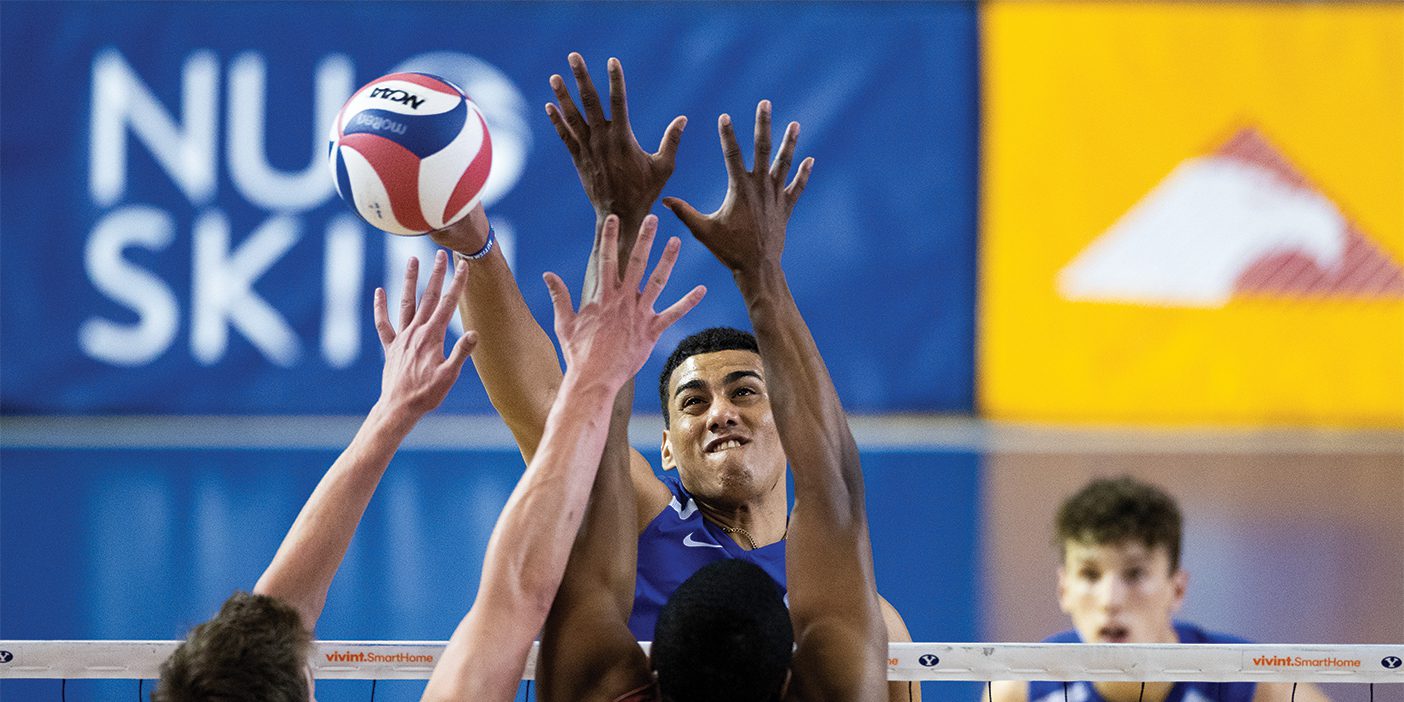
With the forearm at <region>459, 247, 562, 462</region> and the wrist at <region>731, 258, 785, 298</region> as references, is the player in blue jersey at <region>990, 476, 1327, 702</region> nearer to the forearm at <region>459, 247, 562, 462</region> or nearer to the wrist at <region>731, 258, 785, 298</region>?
the wrist at <region>731, 258, 785, 298</region>

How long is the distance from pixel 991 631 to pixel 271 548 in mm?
3383

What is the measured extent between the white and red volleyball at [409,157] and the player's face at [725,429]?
0.79 m

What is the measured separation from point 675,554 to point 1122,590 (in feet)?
3.89

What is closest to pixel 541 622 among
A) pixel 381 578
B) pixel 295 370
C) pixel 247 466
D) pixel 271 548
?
pixel 381 578

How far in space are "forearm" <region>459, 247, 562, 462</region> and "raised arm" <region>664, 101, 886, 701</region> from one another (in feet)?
2.35

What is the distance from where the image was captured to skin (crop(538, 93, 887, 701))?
2.46 meters

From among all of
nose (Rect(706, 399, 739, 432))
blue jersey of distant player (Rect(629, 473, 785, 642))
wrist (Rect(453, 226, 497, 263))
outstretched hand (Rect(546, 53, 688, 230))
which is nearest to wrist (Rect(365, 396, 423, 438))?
outstretched hand (Rect(546, 53, 688, 230))

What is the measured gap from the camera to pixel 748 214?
2994mm

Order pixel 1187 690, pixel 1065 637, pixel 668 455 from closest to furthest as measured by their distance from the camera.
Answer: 1. pixel 1187 690
2. pixel 1065 637
3. pixel 668 455

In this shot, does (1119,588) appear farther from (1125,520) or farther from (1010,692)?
(1010,692)

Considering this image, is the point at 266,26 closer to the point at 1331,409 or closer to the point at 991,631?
the point at 991,631

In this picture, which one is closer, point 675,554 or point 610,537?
point 610,537

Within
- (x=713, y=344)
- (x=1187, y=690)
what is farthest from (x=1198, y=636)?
(x=713, y=344)

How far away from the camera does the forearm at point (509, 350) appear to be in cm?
351
